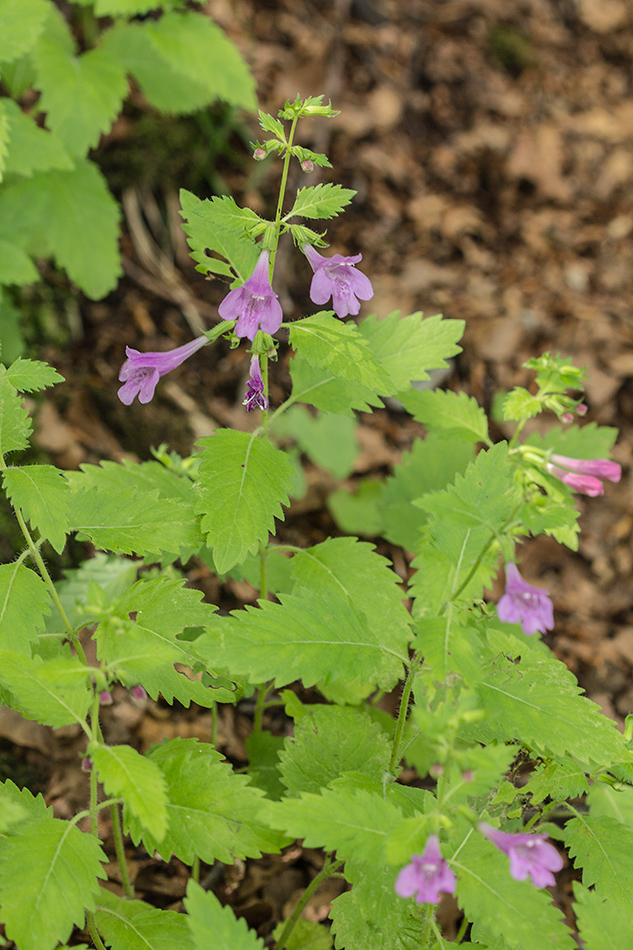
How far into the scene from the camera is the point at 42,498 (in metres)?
2.16

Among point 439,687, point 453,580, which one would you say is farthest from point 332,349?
point 439,687

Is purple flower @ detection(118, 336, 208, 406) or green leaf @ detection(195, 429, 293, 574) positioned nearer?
green leaf @ detection(195, 429, 293, 574)

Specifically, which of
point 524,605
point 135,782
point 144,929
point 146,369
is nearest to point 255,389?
point 146,369

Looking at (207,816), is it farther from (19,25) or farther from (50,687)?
(19,25)

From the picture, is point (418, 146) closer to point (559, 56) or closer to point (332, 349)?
point (559, 56)

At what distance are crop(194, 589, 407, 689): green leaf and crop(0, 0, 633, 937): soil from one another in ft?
4.52

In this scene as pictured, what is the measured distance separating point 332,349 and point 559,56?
691 centimetres

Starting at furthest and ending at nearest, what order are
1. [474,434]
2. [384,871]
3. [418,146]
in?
[418,146]
[474,434]
[384,871]

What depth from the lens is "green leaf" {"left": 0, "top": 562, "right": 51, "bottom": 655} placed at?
2.12 m

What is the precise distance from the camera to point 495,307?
19.2 ft

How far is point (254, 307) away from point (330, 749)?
1534mm

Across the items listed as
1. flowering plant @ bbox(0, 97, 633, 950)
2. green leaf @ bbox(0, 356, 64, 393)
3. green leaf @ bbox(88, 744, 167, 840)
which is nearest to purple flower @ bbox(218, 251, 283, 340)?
flowering plant @ bbox(0, 97, 633, 950)

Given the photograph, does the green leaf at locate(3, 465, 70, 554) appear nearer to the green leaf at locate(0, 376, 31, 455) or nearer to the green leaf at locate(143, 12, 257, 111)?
the green leaf at locate(0, 376, 31, 455)

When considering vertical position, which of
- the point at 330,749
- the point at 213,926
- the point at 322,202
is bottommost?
the point at 330,749
